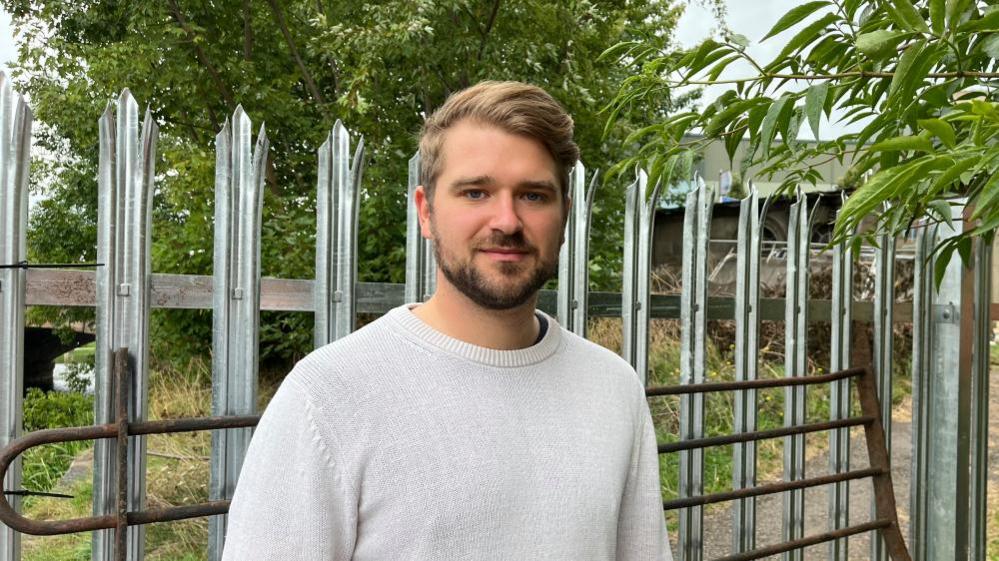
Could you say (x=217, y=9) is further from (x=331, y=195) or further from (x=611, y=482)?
(x=611, y=482)

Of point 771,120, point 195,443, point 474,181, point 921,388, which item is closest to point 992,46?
point 771,120

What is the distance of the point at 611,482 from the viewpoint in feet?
5.07

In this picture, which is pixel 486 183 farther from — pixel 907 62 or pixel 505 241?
pixel 907 62

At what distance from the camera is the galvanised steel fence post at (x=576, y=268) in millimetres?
2604

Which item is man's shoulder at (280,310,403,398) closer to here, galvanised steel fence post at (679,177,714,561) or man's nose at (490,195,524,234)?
man's nose at (490,195,524,234)

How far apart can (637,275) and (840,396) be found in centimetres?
104

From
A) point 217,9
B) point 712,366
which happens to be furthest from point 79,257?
point 712,366

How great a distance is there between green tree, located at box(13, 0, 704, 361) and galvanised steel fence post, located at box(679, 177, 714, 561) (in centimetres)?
447

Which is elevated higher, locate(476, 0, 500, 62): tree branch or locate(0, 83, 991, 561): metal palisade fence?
locate(476, 0, 500, 62): tree branch

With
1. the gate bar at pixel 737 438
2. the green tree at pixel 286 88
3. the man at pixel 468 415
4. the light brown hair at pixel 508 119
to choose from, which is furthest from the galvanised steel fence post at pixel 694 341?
Answer: the green tree at pixel 286 88

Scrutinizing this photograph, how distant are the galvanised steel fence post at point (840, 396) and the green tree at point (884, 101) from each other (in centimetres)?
100

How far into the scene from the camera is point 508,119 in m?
1.48

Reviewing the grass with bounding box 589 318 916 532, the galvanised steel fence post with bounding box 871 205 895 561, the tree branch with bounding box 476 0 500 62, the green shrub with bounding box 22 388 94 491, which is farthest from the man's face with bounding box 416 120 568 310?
the tree branch with bounding box 476 0 500 62

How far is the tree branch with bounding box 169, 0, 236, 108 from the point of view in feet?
30.2
